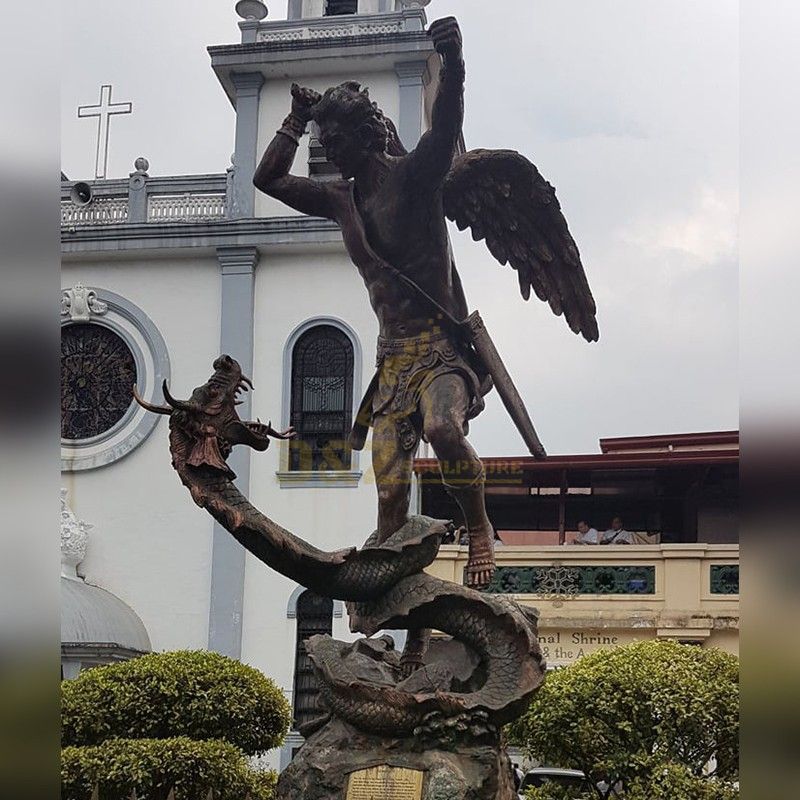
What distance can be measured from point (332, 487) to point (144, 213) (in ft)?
15.8

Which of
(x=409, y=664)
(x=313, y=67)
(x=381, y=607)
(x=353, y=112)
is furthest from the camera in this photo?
(x=313, y=67)

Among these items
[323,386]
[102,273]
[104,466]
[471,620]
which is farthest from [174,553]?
[471,620]

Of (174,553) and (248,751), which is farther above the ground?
(174,553)

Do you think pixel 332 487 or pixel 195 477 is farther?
pixel 332 487

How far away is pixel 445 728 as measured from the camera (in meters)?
→ 5.89

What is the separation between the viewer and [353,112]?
663 centimetres

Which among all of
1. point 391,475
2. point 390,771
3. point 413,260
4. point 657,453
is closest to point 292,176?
point 413,260

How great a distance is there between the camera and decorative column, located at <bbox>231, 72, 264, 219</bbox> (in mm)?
15883

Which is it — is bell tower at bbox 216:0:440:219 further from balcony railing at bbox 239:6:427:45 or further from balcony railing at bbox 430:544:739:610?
balcony railing at bbox 430:544:739:610

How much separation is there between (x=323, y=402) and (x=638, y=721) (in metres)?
7.20

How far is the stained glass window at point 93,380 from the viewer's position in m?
15.7

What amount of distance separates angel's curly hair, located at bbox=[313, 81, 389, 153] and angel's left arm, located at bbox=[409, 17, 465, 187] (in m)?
0.25

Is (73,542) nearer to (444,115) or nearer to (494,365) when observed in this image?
(494,365)
